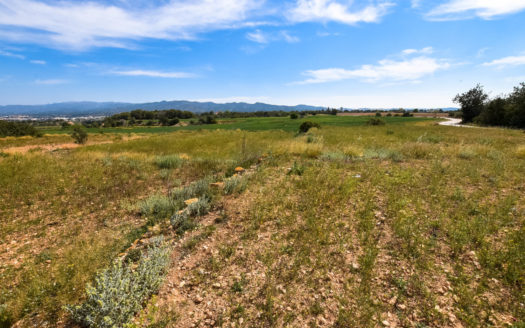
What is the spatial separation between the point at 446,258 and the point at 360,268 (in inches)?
66.5

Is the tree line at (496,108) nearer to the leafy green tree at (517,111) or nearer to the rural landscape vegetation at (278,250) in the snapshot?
the leafy green tree at (517,111)

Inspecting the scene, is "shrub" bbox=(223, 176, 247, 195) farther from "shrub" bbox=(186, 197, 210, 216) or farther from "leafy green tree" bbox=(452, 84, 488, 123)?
"leafy green tree" bbox=(452, 84, 488, 123)

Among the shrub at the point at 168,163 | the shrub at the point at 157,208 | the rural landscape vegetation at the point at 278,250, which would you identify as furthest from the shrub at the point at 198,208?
the shrub at the point at 168,163

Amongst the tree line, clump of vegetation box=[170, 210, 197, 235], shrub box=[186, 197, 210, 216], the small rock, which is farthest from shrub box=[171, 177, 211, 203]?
the tree line

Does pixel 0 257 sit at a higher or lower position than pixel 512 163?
lower

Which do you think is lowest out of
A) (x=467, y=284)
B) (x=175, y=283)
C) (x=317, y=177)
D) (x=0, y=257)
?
(x=0, y=257)

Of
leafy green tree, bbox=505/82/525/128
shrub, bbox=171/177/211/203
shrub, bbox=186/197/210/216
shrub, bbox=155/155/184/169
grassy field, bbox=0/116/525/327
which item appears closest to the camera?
grassy field, bbox=0/116/525/327

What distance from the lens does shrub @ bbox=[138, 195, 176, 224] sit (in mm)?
6939

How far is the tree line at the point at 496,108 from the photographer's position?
36.0m

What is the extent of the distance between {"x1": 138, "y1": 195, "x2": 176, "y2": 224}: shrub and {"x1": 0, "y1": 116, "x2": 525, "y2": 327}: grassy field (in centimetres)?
33

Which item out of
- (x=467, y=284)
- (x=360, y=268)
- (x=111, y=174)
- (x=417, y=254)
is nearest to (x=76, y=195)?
(x=111, y=174)

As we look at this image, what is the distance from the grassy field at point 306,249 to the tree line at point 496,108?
42.0 metres

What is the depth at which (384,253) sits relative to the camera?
4367 mm

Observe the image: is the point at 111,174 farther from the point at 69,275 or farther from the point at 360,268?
the point at 360,268
